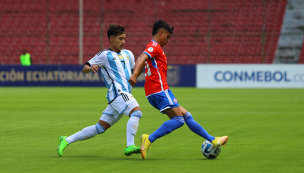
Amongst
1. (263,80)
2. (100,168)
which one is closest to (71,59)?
(263,80)

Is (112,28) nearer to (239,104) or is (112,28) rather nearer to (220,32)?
(239,104)

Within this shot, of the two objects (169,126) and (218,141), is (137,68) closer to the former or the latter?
(169,126)

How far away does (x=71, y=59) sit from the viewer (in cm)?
2958

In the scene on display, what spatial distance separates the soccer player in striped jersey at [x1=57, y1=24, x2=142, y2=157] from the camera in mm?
5777

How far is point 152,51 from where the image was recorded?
5.60 m

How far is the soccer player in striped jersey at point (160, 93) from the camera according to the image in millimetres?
5637

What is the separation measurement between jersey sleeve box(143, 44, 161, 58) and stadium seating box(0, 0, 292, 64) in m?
21.9

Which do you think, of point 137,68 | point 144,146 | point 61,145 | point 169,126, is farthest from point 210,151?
point 61,145

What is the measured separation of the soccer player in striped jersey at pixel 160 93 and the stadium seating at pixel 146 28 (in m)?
21.7

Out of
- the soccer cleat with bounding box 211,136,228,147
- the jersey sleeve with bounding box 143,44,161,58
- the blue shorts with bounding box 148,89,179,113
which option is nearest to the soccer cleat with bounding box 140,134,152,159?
the blue shorts with bounding box 148,89,179,113

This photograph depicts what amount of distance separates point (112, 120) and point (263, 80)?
1791 cm

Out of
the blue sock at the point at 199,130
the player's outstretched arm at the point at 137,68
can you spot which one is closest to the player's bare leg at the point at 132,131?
the player's outstretched arm at the point at 137,68

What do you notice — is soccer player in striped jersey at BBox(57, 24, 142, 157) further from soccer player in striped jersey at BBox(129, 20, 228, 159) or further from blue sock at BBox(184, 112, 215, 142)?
blue sock at BBox(184, 112, 215, 142)

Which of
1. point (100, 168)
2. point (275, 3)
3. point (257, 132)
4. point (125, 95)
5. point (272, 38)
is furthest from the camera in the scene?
point (275, 3)
